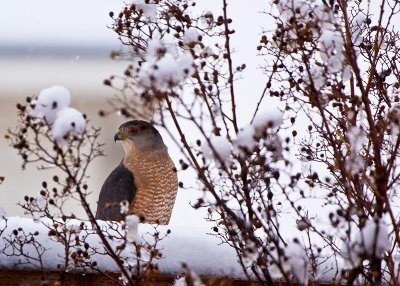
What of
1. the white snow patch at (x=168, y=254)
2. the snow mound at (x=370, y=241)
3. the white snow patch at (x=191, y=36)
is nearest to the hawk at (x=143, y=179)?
the white snow patch at (x=168, y=254)

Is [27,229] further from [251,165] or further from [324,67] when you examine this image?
[324,67]

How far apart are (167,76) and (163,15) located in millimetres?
1000

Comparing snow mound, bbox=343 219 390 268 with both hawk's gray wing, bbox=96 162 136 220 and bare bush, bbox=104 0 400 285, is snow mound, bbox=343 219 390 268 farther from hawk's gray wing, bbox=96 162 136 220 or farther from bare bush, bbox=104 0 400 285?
hawk's gray wing, bbox=96 162 136 220

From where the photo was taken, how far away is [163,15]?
11.9 feet

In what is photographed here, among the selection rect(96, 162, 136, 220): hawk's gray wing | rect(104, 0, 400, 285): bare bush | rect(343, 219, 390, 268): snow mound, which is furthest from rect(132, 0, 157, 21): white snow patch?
rect(96, 162, 136, 220): hawk's gray wing

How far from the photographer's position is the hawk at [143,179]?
6.13m

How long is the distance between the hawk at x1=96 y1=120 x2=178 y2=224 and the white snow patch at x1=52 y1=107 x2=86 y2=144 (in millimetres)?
3294

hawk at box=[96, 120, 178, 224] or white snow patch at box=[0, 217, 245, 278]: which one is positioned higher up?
hawk at box=[96, 120, 178, 224]

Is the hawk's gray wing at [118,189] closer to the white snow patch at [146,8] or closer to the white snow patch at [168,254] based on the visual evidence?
the white snow patch at [168,254]

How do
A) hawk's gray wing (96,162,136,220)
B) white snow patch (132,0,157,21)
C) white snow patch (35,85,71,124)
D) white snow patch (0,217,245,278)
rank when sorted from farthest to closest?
hawk's gray wing (96,162,136,220)
white snow patch (0,217,245,278)
white snow patch (132,0,157,21)
white snow patch (35,85,71,124)

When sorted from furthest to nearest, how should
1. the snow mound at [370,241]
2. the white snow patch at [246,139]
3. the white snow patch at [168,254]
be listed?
the white snow patch at [168,254] < the white snow patch at [246,139] < the snow mound at [370,241]

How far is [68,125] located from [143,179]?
3608 millimetres

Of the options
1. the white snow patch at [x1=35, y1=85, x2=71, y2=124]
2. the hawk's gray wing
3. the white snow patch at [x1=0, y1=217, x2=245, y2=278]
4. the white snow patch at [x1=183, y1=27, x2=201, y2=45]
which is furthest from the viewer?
the hawk's gray wing

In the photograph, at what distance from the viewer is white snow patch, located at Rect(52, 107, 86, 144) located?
2.64m
